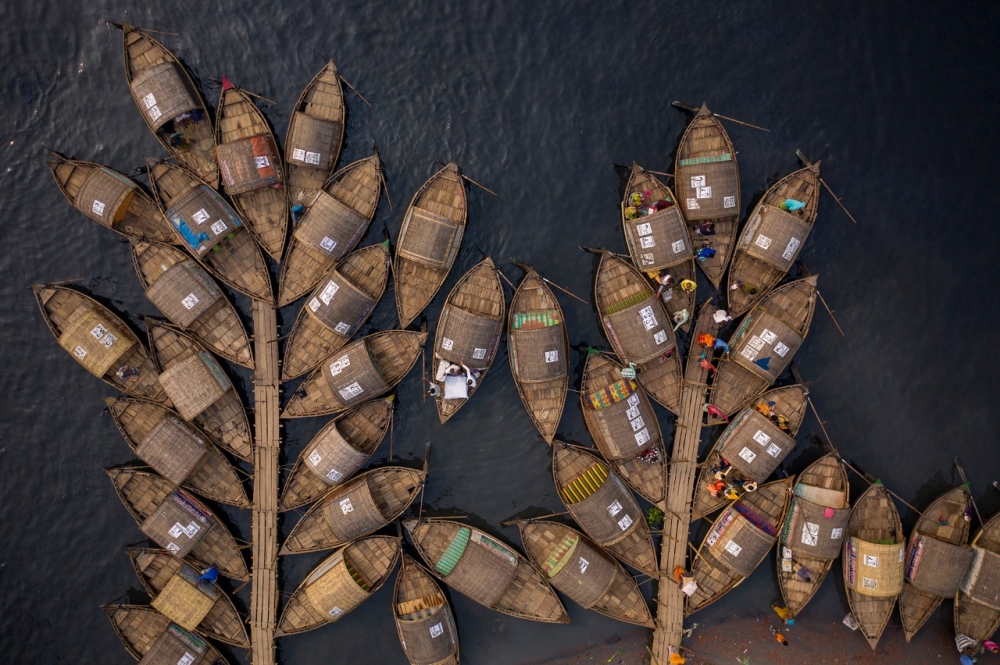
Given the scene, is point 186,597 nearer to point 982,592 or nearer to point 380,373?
point 380,373

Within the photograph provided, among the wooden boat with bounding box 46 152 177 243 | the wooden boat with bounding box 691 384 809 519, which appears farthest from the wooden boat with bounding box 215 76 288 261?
the wooden boat with bounding box 691 384 809 519

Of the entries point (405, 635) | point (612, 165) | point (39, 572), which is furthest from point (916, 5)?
point (39, 572)

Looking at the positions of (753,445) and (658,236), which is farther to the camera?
(753,445)

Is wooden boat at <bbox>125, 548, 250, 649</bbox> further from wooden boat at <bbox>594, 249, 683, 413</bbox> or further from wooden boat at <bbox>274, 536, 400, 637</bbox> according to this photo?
wooden boat at <bbox>594, 249, 683, 413</bbox>

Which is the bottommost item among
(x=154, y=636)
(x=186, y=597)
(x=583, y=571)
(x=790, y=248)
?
(x=154, y=636)

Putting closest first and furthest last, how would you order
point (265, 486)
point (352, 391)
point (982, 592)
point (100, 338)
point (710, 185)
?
point (352, 391) → point (100, 338) → point (710, 185) → point (982, 592) → point (265, 486)

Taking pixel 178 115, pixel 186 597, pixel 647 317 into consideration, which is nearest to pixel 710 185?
pixel 647 317
